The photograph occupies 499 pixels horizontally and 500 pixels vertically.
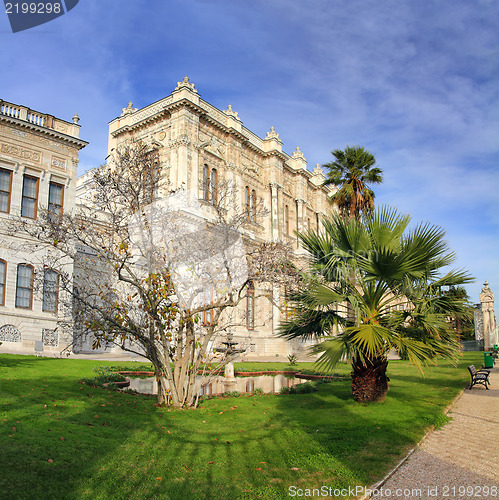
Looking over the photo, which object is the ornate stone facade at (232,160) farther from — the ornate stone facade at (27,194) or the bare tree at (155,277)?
the bare tree at (155,277)

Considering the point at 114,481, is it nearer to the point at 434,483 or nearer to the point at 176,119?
the point at 434,483

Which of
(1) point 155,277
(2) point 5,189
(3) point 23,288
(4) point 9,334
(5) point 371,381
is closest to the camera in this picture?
(1) point 155,277

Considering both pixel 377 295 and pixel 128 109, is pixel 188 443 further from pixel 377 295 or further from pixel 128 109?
pixel 128 109

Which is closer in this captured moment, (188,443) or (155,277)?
(188,443)

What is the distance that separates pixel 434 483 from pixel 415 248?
5171 mm

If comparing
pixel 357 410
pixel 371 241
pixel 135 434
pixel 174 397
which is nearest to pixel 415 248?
pixel 371 241

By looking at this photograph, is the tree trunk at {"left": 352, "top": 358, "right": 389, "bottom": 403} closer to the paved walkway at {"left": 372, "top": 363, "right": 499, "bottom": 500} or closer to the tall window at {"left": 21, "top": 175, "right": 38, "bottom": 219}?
the paved walkway at {"left": 372, "top": 363, "right": 499, "bottom": 500}

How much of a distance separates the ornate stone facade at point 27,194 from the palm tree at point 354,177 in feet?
43.4

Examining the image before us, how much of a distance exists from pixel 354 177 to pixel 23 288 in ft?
55.0

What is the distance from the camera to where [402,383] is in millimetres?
13828

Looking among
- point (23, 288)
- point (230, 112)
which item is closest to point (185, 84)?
point (230, 112)

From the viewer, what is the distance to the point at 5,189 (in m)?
20.9

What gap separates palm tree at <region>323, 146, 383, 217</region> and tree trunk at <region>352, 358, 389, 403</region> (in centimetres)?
1492

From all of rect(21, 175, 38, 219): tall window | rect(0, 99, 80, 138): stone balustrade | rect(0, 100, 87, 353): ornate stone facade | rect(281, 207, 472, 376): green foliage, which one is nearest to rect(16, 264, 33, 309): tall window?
rect(0, 100, 87, 353): ornate stone facade
